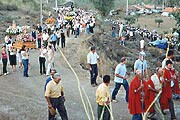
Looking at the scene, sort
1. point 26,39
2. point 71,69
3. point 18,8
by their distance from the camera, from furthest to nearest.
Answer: point 18,8
point 26,39
point 71,69

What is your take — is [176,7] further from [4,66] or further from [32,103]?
[32,103]

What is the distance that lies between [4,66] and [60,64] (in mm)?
3833

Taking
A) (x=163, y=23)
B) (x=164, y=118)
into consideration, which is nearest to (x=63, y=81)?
(x=164, y=118)

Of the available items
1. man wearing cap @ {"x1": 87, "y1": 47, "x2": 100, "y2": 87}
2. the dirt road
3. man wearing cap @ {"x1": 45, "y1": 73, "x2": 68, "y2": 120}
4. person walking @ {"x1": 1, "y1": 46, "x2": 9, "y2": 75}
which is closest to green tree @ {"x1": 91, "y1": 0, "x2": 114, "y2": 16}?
the dirt road

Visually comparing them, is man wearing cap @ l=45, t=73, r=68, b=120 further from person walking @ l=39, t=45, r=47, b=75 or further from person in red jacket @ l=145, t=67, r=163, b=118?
person walking @ l=39, t=45, r=47, b=75

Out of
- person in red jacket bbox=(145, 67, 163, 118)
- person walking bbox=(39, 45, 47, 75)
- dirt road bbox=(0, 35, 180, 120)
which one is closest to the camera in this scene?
person in red jacket bbox=(145, 67, 163, 118)

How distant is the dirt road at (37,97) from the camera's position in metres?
13.4

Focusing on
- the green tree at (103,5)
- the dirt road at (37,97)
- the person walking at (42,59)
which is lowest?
the dirt road at (37,97)

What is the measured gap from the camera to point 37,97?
51.0 ft

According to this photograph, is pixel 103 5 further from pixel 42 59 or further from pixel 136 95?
pixel 136 95

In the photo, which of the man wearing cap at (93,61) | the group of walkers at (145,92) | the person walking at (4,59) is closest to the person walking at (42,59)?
the person walking at (4,59)

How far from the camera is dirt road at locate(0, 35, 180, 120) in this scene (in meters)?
13.4

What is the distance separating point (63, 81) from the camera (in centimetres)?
1845

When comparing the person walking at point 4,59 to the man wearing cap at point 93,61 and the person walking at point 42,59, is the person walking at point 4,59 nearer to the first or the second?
the person walking at point 42,59
